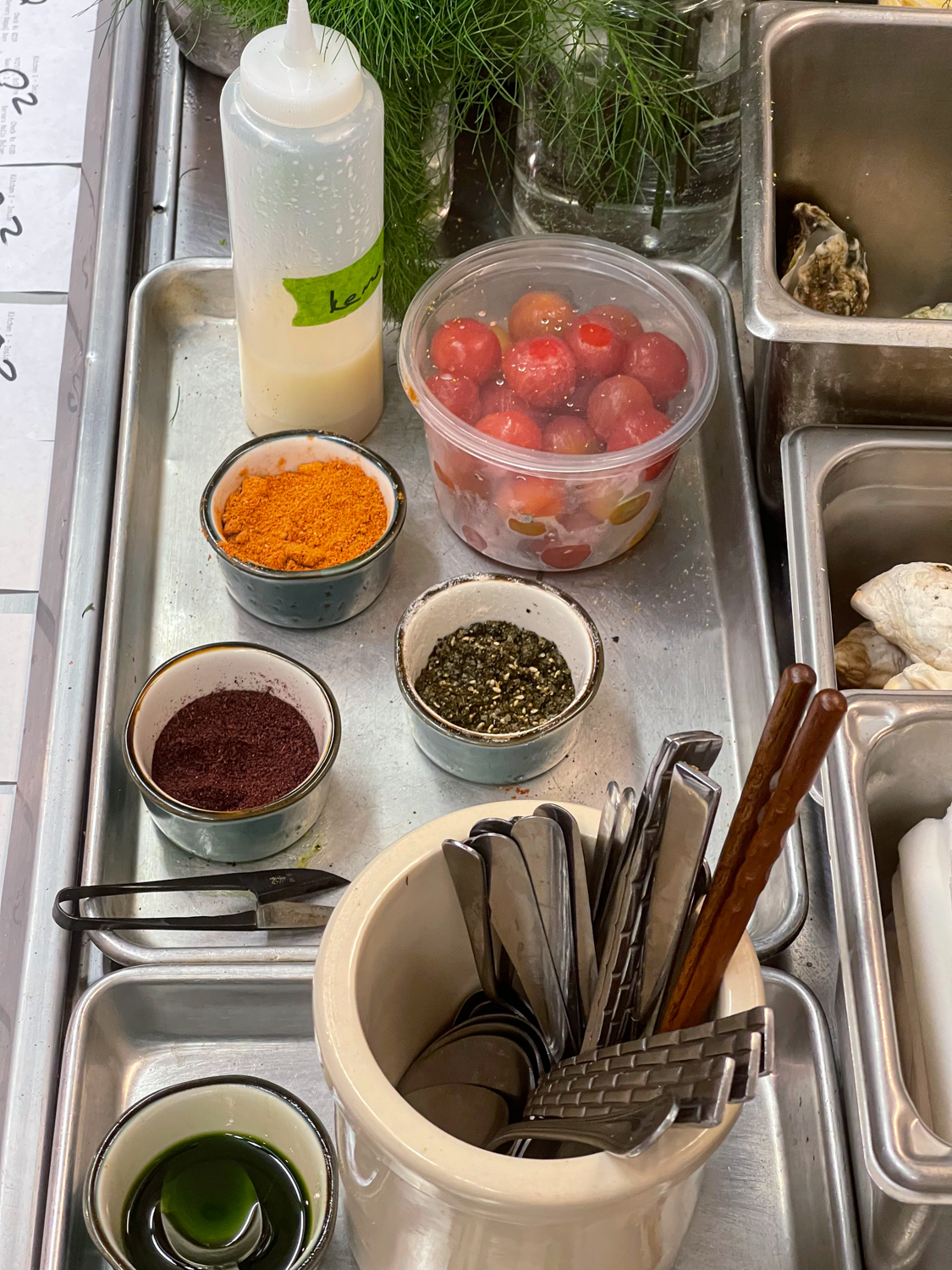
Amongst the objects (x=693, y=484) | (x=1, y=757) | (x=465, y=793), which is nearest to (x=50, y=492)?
(x=1, y=757)

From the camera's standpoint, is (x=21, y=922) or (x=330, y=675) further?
(x=330, y=675)

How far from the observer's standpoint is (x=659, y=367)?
0.69 m


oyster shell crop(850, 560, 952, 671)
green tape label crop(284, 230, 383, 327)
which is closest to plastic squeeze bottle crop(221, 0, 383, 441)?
green tape label crop(284, 230, 383, 327)

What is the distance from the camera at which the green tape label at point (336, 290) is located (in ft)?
2.16

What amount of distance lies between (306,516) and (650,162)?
0.34 m

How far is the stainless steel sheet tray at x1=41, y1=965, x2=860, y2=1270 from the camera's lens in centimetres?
50

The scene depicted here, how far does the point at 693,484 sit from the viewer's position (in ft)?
2.56

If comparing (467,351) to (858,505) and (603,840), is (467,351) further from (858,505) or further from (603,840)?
(603,840)

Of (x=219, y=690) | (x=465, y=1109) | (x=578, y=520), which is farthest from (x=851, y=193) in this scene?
(x=465, y=1109)

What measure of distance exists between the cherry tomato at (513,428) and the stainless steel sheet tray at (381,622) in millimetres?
101

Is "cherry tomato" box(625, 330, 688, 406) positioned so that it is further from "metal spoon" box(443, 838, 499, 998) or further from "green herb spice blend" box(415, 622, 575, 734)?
"metal spoon" box(443, 838, 499, 998)

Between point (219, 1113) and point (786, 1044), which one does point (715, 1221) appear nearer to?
point (786, 1044)

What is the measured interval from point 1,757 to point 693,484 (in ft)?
1.46

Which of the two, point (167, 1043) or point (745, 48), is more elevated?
point (745, 48)
